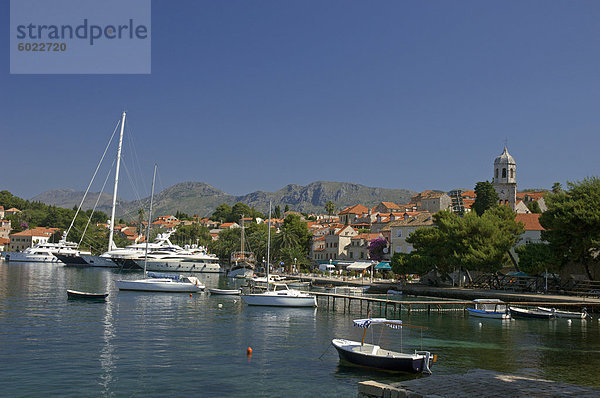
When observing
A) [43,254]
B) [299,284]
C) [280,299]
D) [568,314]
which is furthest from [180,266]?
[568,314]

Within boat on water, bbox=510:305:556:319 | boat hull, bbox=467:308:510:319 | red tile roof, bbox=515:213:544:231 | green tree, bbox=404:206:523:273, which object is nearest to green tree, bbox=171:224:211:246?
green tree, bbox=404:206:523:273

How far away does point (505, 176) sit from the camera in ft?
383

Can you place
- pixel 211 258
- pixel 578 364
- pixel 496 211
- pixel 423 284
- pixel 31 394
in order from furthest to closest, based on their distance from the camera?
pixel 211 258 → pixel 423 284 → pixel 496 211 → pixel 578 364 → pixel 31 394

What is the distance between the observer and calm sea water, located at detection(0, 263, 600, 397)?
72.3 ft

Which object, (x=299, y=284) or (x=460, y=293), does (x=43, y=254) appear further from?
(x=460, y=293)

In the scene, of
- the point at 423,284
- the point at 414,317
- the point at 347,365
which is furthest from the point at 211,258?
the point at 347,365

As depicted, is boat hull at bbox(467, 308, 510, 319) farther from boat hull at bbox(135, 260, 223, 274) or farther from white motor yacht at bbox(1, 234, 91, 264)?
white motor yacht at bbox(1, 234, 91, 264)

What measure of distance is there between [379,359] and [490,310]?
28703 millimetres

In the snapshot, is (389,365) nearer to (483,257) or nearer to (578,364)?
(578,364)

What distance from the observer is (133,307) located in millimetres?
47312

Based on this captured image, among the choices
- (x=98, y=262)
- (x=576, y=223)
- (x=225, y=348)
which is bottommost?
(x=98, y=262)

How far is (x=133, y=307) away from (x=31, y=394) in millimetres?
27954

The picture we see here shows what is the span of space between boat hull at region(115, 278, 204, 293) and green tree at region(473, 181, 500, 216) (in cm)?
6009

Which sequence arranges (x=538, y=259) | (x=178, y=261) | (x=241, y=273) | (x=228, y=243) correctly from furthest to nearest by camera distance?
(x=228, y=243)
(x=178, y=261)
(x=241, y=273)
(x=538, y=259)
